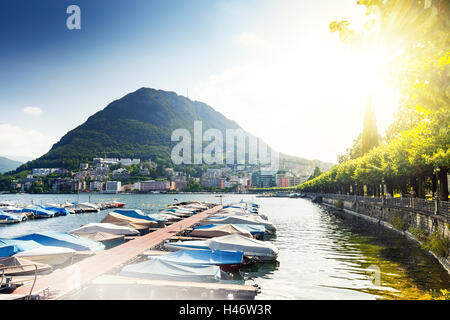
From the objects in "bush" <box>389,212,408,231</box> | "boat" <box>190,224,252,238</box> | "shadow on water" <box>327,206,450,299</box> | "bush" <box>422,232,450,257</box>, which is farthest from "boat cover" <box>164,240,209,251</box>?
"bush" <box>389,212,408,231</box>

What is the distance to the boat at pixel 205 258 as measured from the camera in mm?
16334

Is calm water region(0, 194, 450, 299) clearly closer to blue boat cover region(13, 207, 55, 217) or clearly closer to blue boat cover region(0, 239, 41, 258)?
blue boat cover region(0, 239, 41, 258)

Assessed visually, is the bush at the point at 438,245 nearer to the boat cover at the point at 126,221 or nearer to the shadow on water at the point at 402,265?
the shadow on water at the point at 402,265

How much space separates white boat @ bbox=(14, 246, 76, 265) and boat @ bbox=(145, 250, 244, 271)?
6.11 meters

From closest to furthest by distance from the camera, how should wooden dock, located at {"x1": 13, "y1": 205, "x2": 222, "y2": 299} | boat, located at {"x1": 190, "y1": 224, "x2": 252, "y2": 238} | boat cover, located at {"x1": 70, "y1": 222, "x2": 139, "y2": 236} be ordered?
wooden dock, located at {"x1": 13, "y1": 205, "x2": 222, "y2": 299}, boat, located at {"x1": 190, "y1": 224, "x2": 252, "y2": 238}, boat cover, located at {"x1": 70, "y1": 222, "x2": 139, "y2": 236}

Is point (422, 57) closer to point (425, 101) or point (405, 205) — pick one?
point (425, 101)

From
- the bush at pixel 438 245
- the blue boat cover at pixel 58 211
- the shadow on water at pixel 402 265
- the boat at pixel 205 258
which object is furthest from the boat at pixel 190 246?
the blue boat cover at pixel 58 211

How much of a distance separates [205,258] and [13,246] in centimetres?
1044

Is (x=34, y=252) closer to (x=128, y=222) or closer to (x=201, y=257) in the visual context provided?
(x=201, y=257)

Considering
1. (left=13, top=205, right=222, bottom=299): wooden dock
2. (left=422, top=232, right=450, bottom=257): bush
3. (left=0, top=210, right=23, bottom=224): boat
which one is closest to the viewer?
(left=13, top=205, right=222, bottom=299): wooden dock

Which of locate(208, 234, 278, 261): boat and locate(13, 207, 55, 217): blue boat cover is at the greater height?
locate(208, 234, 278, 261): boat

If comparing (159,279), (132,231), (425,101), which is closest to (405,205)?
(132,231)

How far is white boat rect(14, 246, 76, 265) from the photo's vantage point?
17844mm

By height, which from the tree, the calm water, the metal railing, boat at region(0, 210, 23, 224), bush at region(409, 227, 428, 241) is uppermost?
the tree
